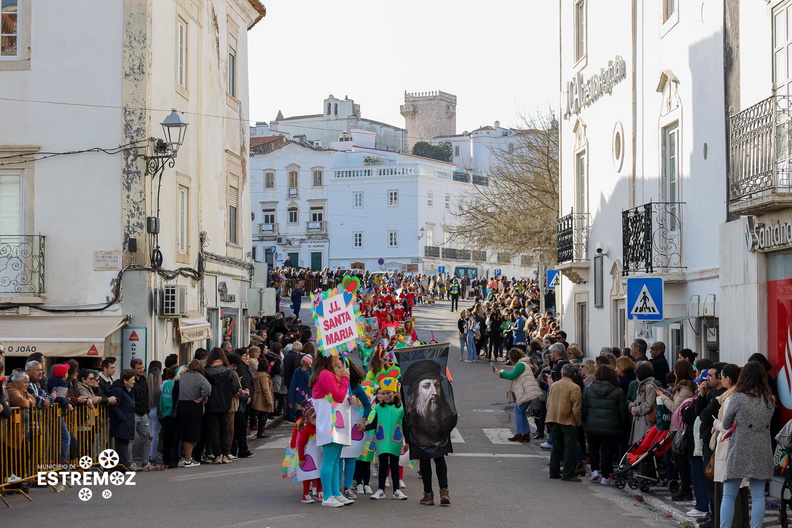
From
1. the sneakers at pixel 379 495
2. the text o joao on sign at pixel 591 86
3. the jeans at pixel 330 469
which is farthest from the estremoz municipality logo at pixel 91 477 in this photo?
the text o joao on sign at pixel 591 86

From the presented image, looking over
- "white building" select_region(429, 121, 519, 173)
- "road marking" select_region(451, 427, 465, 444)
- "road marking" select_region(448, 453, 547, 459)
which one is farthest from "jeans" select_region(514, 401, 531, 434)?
"white building" select_region(429, 121, 519, 173)

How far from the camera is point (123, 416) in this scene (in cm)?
1569

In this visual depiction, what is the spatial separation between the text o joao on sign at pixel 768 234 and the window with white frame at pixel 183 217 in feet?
43.8

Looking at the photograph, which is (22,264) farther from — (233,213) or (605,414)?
(605,414)

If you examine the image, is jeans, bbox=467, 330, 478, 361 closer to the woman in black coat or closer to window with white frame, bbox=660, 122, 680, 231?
window with white frame, bbox=660, 122, 680, 231

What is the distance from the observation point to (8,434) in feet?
43.8

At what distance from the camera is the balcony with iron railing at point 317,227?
299ft

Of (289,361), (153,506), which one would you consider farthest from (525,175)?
(153,506)

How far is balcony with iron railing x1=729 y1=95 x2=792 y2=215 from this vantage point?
13.2 metres

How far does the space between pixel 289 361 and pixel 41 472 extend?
912 cm

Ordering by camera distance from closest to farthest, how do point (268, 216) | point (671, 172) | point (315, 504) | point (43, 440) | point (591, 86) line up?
point (315, 504) < point (43, 440) < point (671, 172) < point (591, 86) < point (268, 216)

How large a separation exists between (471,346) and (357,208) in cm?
5321

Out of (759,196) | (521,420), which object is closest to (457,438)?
(521,420)

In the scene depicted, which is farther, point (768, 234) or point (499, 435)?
point (499, 435)
